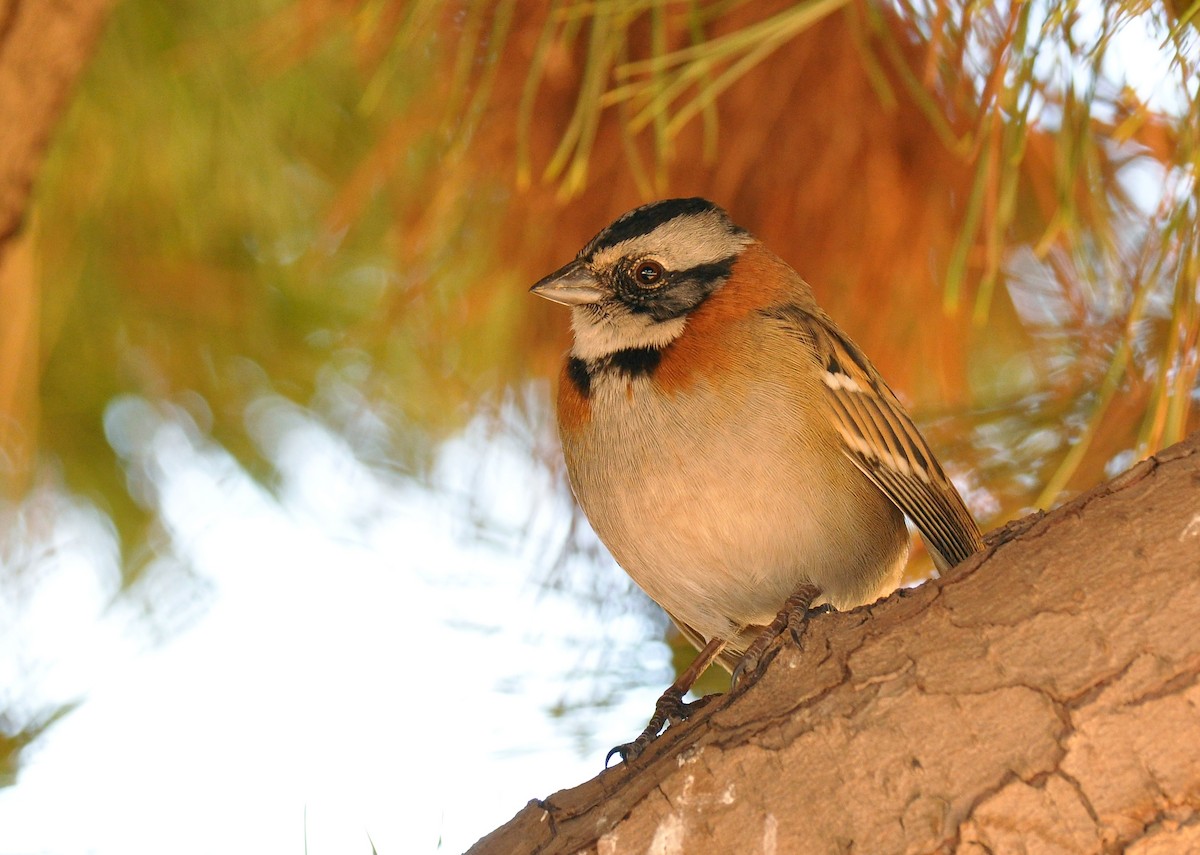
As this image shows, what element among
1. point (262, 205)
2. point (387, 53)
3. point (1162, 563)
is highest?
point (262, 205)

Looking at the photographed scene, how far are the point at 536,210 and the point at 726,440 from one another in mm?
1228

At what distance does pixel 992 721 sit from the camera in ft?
6.93

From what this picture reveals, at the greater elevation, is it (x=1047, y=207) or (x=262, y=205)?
(x=262, y=205)

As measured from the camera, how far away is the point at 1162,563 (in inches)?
83.0

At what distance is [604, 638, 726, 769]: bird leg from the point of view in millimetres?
3049

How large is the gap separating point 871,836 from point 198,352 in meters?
3.39

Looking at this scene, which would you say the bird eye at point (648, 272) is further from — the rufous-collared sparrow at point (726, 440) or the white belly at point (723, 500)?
the white belly at point (723, 500)

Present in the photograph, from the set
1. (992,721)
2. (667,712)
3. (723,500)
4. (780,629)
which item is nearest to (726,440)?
(723,500)

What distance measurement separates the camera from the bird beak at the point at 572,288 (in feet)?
11.5

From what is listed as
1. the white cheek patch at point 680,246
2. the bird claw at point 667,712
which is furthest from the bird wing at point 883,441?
the bird claw at point 667,712

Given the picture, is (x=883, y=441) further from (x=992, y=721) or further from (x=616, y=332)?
(x=992, y=721)

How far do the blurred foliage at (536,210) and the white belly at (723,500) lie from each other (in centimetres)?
53

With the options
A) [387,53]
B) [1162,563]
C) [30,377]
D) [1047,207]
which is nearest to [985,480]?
[1047,207]

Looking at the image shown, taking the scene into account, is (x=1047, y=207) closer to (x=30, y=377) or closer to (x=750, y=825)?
(x=750, y=825)
